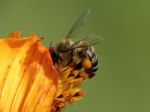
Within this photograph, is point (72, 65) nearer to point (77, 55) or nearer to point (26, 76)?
point (77, 55)

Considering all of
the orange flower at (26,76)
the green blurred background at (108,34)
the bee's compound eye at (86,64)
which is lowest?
the orange flower at (26,76)

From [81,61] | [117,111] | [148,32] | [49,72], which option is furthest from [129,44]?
[49,72]

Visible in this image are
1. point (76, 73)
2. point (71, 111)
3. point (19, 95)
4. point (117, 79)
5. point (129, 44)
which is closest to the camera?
point (19, 95)

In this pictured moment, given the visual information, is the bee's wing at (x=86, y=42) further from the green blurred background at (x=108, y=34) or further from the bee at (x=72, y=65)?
the green blurred background at (x=108, y=34)

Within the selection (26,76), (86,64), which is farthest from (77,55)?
(26,76)

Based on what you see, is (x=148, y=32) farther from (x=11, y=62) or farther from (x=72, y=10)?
(x=11, y=62)

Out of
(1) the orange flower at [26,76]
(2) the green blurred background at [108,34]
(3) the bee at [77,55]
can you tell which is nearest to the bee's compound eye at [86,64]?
(3) the bee at [77,55]

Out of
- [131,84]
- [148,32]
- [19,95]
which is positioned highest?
[148,32]
